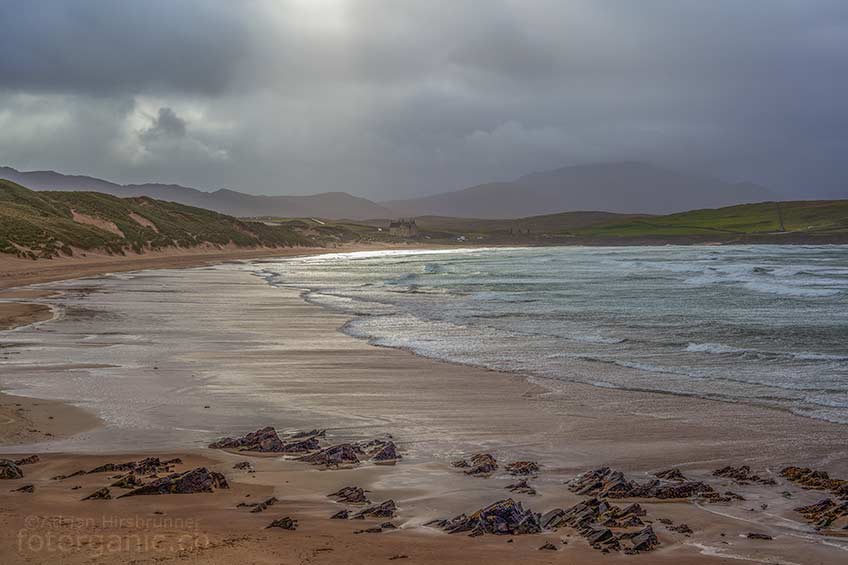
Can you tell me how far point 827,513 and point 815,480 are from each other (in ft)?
3.80

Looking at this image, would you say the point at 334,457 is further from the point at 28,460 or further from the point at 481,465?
the point at 28,460

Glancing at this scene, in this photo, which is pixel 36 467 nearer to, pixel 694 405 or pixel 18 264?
pixel 694 405

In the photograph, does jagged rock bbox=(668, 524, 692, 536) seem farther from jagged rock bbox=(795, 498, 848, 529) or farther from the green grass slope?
the green grass slope

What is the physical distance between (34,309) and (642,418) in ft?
64.0

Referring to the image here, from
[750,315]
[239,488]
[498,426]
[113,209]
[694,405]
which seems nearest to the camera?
[239,488]

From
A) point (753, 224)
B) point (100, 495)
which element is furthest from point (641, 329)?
point (753, 224)

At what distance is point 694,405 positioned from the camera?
39.5 ft

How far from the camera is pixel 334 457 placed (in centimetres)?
898

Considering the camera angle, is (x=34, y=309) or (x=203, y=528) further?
(x=34, y=309)

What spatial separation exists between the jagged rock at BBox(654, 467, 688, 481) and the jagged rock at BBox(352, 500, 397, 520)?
2.94 metres

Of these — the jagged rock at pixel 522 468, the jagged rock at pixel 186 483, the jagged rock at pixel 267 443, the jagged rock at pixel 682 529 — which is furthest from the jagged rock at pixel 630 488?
the jagged rock at pixel 186 483

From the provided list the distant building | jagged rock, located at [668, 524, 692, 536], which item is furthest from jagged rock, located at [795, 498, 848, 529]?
the distant building

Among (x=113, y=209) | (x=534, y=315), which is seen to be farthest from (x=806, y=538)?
(x=113, y=209)

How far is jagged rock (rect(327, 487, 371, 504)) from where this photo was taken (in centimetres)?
752
